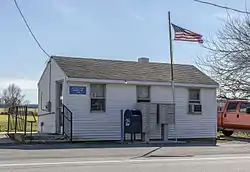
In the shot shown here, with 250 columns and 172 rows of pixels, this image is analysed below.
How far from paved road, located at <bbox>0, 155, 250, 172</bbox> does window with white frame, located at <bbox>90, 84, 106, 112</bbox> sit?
8315mm

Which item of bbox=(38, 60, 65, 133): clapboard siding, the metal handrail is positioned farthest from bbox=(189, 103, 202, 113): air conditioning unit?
bbox=(38, 60, 65, 133): clapboard siding

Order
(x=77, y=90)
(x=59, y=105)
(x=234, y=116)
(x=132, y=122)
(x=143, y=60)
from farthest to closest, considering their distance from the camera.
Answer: (x=234, y=116), (x=143, y=60), (x=59, y=105), (x=77, y=90), (x=132, y=122)

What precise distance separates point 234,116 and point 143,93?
20.6 ft

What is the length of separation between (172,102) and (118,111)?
2939 millimetres

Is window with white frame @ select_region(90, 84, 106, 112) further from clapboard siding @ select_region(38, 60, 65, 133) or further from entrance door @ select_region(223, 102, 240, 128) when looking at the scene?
entrance door @ select_region(223, 102, 240, 128)

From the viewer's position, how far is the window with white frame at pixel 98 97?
22.9 metres

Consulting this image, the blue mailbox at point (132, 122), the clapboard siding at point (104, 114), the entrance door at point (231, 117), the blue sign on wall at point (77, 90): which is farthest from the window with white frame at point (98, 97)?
the entrance door at point (231, 117)

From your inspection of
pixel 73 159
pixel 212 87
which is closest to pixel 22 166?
pixel 73 159

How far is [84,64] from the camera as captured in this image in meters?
24.2

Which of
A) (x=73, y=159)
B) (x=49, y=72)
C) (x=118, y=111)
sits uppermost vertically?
(x=49, y=72)

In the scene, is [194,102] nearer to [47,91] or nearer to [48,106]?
[48,106]

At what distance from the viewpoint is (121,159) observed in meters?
14.8

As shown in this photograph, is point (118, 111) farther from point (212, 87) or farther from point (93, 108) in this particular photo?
point (212, 87)

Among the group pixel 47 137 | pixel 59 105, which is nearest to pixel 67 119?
pixel 47 137
